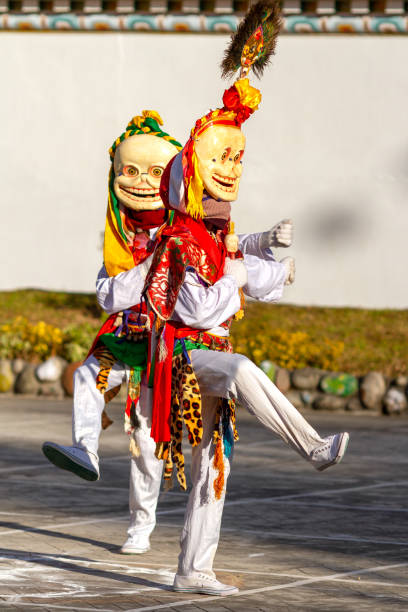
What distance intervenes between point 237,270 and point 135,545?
63.2 inches

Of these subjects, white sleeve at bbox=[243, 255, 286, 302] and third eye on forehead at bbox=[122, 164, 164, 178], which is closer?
white sleeve at bbox=[243, 255, 286, 302]

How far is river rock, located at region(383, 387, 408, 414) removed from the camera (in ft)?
40.9

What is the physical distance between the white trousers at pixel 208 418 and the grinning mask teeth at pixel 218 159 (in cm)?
72

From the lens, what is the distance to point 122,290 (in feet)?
19.6

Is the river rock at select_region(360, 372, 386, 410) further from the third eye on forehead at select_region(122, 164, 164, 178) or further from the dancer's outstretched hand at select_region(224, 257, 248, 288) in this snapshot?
the dancer's outstretched hand at select_region(224, 257, 248, 288)

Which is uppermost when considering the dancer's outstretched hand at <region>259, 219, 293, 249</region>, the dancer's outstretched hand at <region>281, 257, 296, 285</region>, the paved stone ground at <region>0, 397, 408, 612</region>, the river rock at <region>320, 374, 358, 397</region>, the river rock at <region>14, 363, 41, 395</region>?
the dancer's outstretched hand at <region>259, 219, 293, 249</region>

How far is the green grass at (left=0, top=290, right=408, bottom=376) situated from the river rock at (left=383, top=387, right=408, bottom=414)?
241mm

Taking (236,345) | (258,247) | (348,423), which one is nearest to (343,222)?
(236,345)

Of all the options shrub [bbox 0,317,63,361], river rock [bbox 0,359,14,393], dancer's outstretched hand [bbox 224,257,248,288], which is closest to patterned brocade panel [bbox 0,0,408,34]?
shrub [bbox 0,317,63,361]

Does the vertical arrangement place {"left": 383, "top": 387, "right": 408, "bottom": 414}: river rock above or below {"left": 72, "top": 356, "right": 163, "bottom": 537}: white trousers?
below

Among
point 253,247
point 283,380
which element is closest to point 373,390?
point 283,380

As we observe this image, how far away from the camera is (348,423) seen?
11.9m

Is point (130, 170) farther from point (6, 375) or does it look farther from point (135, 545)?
point (6, 375)

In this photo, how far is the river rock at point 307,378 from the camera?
1265 centimetres
